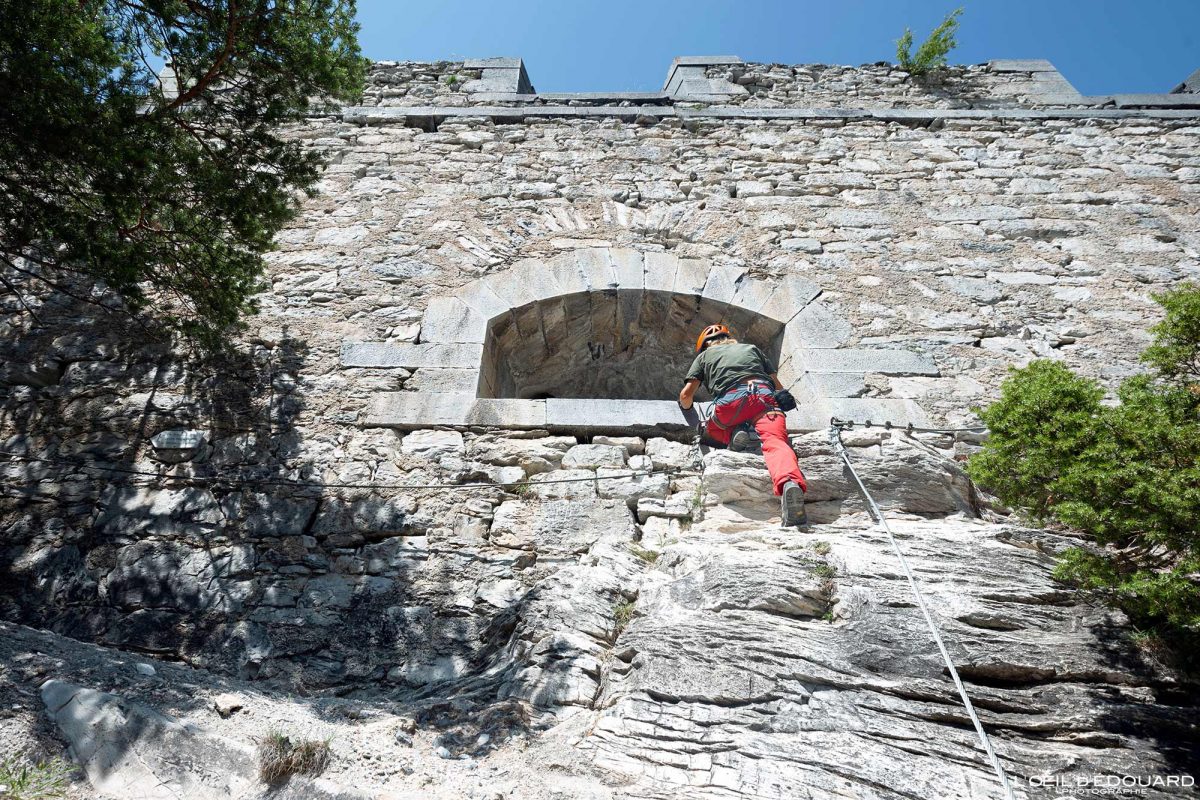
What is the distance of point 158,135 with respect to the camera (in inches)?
143

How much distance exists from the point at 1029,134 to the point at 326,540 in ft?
20.4

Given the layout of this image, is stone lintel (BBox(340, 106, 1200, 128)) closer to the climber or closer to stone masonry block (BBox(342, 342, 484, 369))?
stone masonry block (BBox(342, 342, 484, 369))

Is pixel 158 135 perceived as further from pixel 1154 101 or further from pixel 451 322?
pixel 1154 101

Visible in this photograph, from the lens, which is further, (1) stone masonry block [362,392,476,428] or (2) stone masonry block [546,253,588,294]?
(2) stone masonry block [546,253,588,294]

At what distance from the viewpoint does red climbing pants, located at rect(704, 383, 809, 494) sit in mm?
3746

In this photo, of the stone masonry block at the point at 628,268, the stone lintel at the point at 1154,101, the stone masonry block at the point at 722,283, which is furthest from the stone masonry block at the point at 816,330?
the stone lintel at the point at 1154,101

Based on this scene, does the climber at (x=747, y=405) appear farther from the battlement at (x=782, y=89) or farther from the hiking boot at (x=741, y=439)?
the battlement at (x=782, y=89)

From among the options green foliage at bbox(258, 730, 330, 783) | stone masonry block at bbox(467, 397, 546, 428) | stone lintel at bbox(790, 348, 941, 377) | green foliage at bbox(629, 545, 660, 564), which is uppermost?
stone lintel at bbox(790, 348, 941, 377)

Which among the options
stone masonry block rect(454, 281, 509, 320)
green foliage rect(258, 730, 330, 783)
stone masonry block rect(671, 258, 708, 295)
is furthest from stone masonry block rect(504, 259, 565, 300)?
green foliage rect(258, 730, 330, 783)

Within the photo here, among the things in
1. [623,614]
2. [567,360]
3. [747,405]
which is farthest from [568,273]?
[623,614]

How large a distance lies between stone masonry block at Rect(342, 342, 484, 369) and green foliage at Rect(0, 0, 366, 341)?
0.67 meters

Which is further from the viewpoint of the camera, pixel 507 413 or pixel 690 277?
pixel 690 277

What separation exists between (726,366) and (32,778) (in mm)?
3332

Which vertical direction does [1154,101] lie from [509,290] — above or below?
above
